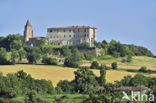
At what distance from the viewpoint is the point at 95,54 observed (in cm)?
10344

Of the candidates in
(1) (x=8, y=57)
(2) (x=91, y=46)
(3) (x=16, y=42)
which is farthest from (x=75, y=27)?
(1) (x=8, y=57)

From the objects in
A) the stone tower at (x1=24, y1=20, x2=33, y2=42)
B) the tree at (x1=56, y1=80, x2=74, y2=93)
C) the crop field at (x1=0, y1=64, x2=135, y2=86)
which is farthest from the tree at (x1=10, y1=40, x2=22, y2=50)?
the tree at (x1=56, y1=80, x2=74, y2=93)

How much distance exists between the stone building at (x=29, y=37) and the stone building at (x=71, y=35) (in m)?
3.13

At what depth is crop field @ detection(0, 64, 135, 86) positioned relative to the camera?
257ft

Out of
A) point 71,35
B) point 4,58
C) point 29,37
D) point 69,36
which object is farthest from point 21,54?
point 29,37

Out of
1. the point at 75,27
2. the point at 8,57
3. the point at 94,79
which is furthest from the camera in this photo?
the point at 75,27

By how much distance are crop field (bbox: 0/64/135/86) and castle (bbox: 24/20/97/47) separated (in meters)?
25.3

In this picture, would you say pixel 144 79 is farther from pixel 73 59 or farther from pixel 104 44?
pixel 104 44

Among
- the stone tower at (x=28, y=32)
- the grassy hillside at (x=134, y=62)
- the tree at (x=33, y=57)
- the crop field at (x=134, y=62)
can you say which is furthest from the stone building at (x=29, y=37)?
the crop field at (x=134, y=62)

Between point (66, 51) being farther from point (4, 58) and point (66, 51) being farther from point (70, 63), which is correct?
point (4, 58)

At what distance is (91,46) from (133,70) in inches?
936

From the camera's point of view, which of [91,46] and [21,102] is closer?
[21,102]

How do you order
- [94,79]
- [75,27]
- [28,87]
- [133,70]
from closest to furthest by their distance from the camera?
[28,87] → [94,79] → [133,70] → [75,27]

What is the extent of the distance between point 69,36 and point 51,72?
31.5m
